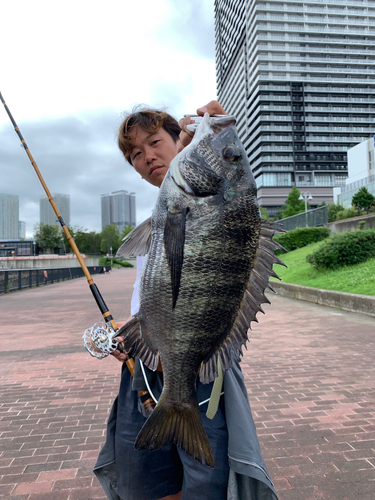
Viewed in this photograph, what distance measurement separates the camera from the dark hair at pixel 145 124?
1.97 metres

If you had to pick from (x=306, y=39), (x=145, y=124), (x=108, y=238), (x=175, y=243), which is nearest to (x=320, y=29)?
(x=306, y=39)

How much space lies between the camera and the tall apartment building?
92812mm

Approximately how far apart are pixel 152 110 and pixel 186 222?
3.81 feet

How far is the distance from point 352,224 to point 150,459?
25002mm

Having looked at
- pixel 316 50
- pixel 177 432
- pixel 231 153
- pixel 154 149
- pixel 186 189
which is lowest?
pixel 177 432

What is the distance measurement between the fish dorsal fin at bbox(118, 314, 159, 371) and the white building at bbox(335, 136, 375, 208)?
5592 centimetres

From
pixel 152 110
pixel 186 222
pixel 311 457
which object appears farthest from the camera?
pixel 311 457

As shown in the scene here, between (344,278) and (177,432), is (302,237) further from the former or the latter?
(177,432)

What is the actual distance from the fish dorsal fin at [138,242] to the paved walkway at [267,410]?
7.82 ft

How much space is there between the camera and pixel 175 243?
1248mm

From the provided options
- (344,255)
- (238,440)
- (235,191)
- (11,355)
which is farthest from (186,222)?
(344,255)

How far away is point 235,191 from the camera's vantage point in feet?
4.13

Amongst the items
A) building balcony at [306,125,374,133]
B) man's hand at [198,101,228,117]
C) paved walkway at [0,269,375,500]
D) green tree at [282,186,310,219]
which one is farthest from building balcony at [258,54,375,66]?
man's hand at [198,101,228,117]

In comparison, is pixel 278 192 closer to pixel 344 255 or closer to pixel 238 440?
pixel 344 255
